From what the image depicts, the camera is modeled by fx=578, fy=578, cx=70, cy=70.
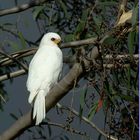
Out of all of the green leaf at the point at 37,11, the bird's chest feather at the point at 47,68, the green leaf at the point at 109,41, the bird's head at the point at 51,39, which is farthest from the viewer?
the green leaf at the point at 37,11

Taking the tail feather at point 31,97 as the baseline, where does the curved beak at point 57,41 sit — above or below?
above

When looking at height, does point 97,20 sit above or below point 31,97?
above

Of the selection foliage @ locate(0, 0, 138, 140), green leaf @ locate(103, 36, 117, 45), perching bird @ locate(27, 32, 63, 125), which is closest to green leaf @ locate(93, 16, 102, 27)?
foliage @ locate(0, 0, 138, 140)

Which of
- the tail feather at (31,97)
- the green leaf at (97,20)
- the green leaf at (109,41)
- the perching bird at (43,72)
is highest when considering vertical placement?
the green leaf at (109,41)

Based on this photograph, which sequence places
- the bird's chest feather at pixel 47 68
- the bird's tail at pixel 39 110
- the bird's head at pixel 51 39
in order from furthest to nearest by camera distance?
the bird's head at pixel 51 39 < the bird's chest feather at pixel 47 68 < the bird's tail at pixel 39 110

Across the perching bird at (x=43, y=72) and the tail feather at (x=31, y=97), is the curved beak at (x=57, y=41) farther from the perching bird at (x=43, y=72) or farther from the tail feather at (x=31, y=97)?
the tail feather at (x=31, y=97)

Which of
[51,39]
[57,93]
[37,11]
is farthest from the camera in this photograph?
[37,11]

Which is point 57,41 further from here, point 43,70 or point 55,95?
point 55,95

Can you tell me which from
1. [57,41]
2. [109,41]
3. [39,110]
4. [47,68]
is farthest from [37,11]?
[109,41]

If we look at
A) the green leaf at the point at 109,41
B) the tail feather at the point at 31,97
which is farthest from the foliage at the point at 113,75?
the tail feather at the point at 31,97

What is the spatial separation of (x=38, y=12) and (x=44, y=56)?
304 mm

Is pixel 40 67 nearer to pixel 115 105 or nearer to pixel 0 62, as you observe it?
pixel 0 62

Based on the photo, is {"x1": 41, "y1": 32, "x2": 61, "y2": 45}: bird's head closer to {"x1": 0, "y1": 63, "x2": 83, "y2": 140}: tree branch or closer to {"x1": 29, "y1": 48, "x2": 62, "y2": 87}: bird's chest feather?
{"x1": 29, "y1": 48, "x2": 62, "y2": 87}: bird's chest feather

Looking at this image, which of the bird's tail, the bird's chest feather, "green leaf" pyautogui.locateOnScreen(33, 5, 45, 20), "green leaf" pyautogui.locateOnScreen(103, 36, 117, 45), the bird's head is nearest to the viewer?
"green leaf" pyautogui.locateOnScreen(103, 36, 117, 45)
